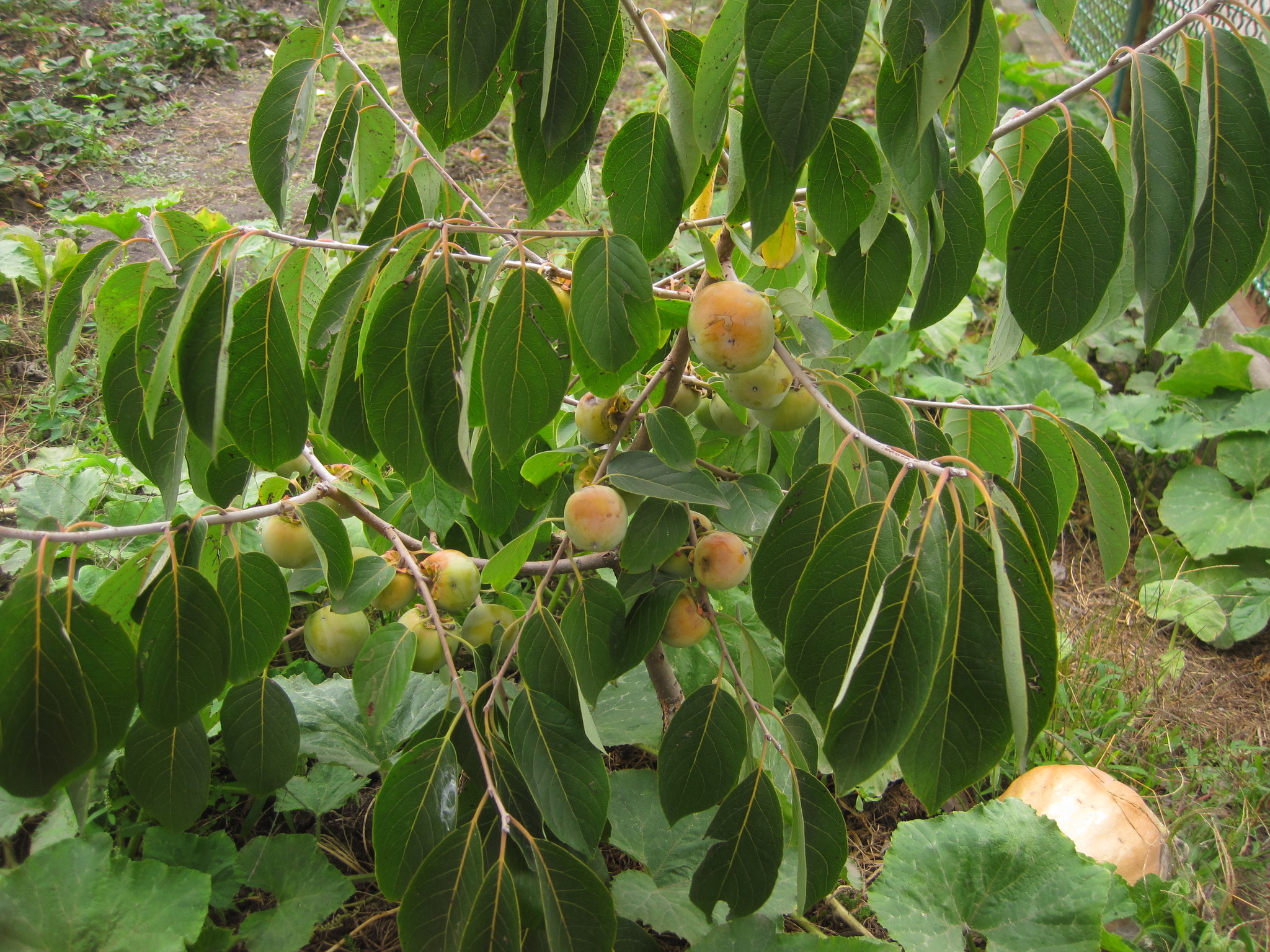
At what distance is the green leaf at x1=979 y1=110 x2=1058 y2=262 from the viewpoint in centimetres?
95

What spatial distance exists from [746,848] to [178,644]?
62cm

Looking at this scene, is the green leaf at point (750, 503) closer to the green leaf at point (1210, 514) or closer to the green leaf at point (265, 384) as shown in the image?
the green leaf at point (265, 384)

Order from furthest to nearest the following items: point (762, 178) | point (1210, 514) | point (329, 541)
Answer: point (1210, 514) → point (329, 541) → point (762, 178)

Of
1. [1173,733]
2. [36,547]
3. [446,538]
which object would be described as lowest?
[1173,733]

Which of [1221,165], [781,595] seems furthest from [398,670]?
[1221,165]

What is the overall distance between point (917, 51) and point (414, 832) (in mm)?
843

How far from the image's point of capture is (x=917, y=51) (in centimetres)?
57

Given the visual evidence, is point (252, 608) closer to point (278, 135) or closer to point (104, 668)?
point (104, 668)

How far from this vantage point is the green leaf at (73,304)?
0.87 metres

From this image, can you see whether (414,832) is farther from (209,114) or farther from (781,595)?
(209,114)

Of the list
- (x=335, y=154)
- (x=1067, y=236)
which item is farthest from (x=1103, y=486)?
(x=335, y=154)

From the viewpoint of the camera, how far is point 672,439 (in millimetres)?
861

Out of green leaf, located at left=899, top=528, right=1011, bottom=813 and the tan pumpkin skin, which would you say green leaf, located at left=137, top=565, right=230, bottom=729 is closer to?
green leaf, located at left=899, top=528, right=1011, bottom=813

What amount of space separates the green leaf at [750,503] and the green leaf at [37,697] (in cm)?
62
